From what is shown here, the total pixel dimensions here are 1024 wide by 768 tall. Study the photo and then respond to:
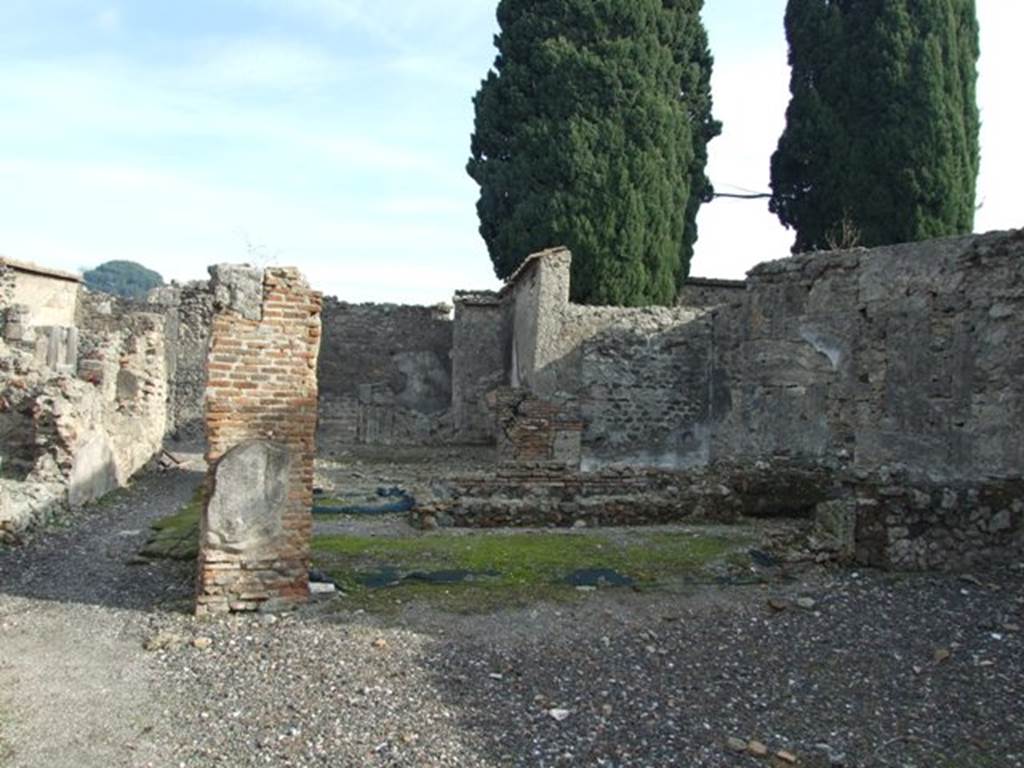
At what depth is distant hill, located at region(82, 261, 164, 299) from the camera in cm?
8729

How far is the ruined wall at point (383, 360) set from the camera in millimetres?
24172

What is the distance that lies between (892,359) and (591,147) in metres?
12.2

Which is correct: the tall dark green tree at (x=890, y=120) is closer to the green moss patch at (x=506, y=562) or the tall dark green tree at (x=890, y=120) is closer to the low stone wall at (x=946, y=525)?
the low stone wall at (x=946, y=525)

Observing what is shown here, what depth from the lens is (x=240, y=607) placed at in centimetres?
620

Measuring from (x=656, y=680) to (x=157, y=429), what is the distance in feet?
41.9

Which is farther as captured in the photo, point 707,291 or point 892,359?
point 707,291

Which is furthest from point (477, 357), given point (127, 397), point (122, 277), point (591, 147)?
point (122, 277)

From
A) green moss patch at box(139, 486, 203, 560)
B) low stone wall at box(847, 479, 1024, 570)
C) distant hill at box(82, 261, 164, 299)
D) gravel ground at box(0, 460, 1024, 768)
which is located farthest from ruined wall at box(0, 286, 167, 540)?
distant hill at box(82, 261, 164, 299)

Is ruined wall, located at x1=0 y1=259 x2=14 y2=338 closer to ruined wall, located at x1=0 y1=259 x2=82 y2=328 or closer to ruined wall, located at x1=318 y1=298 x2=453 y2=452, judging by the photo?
ruined wall, located at x1=0 y1=259 x2=82 y2=328

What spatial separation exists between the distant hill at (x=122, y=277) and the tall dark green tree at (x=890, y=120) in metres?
75.4

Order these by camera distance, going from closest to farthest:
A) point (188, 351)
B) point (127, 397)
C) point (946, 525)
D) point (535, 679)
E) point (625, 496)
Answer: point (535, 679) → point (946, 525) → point (625, 496) → point (127, 397) → point (188, 351)

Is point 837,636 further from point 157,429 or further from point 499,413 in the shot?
point 157,429

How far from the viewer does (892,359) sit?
10867mm

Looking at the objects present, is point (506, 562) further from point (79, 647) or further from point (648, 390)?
point (648, 390)
